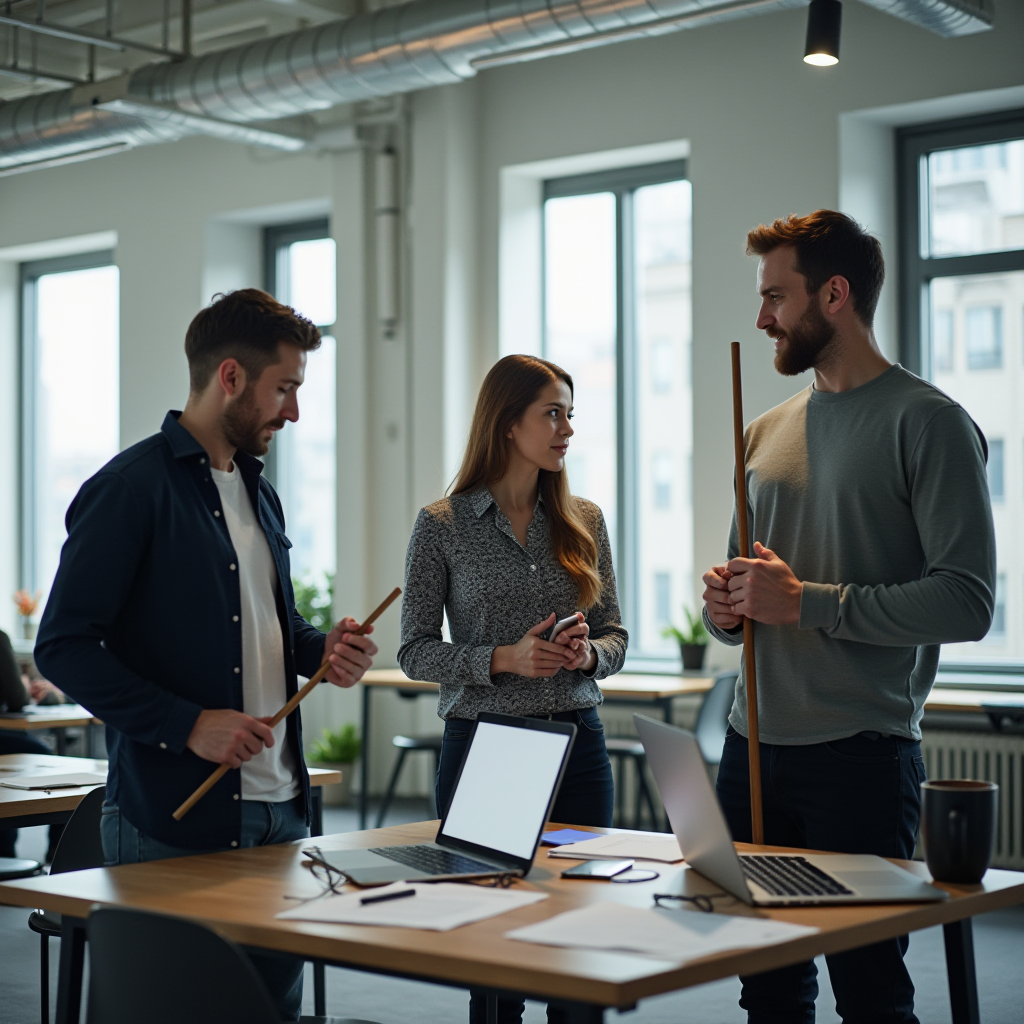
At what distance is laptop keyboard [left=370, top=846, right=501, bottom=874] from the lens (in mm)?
2135

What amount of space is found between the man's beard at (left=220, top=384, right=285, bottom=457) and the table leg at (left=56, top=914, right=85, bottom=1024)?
81cm

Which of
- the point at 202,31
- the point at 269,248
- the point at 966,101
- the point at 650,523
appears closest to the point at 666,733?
the point at 966,101

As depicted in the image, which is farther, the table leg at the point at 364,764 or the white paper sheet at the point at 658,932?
the table leg at the point at 364,764

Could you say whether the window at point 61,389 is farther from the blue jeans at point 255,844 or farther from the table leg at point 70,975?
the table leg at point 70,975

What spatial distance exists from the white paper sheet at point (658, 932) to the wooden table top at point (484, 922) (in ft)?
0.07

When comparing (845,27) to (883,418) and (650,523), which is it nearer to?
(650,523)

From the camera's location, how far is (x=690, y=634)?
6.54 metres

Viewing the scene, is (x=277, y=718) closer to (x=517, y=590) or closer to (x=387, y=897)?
(x=387, y=897)

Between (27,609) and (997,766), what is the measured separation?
5.81 m

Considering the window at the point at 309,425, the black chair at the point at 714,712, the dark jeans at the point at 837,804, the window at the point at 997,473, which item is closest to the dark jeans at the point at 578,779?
the dark jeans at the point at 837,804

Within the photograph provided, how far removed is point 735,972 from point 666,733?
0.48 meters

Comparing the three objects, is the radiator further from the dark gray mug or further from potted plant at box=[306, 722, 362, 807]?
the dark gray mug

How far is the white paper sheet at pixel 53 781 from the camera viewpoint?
11.6 feet

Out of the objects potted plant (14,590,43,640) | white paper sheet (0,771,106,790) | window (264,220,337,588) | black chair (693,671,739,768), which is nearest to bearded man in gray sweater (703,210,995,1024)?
white paper sheet (0,771,106,790)
